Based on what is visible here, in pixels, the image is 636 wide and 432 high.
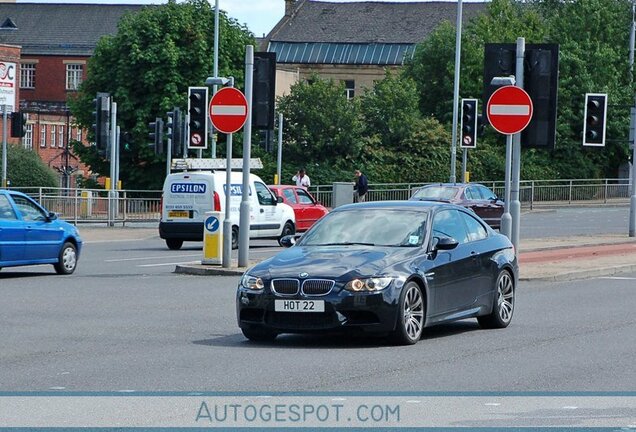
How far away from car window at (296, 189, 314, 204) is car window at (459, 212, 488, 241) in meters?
23.0

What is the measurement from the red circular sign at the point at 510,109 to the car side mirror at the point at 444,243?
8.99 metres

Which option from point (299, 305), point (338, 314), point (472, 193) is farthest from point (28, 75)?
point (338, 314)

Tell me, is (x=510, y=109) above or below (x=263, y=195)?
above

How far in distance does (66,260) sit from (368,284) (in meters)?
12.0

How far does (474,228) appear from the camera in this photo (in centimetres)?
1623

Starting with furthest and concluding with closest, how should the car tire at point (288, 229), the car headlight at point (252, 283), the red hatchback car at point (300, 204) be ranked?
1. the red hatchback car at point (300, 204)
2. the car tire at point (288, 229)
3. the car headlight at point (252, 283)

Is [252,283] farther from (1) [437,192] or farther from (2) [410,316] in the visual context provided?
(1) [437,192]

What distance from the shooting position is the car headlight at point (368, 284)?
545 inches

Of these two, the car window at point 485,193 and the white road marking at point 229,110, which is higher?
the white road marking at point 229,110

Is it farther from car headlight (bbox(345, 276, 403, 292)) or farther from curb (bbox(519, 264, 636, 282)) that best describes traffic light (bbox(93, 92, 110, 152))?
car headlight (bbox(345, 276, 403, 292))

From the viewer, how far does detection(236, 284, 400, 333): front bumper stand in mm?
13820

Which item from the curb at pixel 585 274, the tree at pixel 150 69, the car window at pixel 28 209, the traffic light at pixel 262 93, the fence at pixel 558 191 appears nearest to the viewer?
the curb at pixel 585 274

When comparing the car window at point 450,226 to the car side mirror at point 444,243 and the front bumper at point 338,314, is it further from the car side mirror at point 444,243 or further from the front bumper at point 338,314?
the front bumper at point 338,314

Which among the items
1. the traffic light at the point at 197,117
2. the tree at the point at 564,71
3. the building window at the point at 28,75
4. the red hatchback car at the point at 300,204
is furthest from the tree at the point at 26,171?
the building window at the point at 28,75
